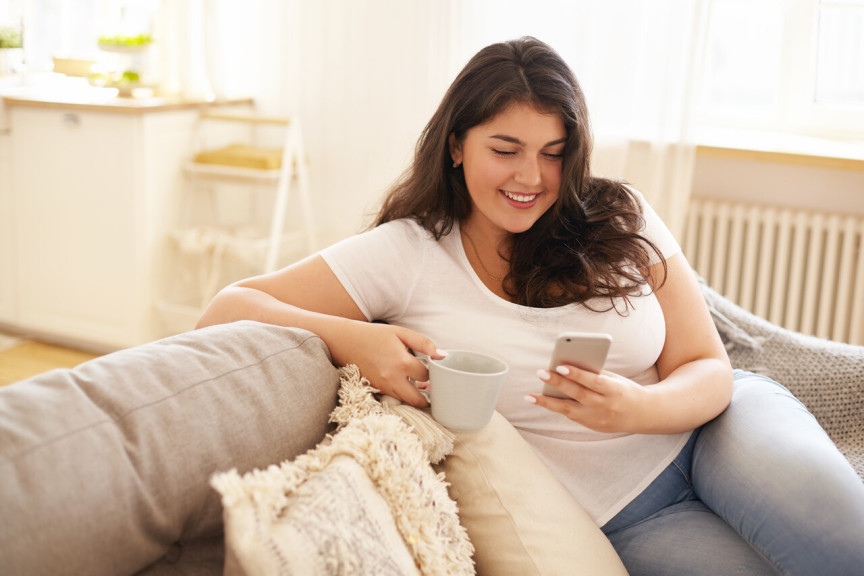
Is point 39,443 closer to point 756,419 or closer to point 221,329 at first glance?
point 221,329

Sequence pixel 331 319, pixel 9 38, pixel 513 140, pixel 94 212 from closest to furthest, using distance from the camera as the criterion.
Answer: pixel 331 319
pixel 513 140
pixel 94 212
pixel 9 38

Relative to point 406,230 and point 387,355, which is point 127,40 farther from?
point 387,355

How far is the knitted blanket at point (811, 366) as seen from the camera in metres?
1.57

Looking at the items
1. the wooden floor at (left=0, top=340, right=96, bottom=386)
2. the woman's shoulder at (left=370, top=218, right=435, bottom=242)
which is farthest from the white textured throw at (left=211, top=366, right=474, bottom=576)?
the wooden floor at (left=0, top=340, right=96, bottom=386)

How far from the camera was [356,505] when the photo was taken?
879 mm

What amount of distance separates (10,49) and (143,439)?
3.33 metres

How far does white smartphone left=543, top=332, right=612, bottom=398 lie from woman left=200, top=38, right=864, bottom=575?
11 centimetres

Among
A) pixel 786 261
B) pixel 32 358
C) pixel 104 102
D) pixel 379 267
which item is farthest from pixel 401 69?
pixel 379 267

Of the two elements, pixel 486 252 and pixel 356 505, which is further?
pixel 486 252

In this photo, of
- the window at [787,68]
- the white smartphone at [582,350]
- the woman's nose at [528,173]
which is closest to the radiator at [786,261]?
the window at [787,68]

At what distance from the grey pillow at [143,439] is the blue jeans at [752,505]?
0.52 meters

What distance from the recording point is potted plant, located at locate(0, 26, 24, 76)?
3.56 meters

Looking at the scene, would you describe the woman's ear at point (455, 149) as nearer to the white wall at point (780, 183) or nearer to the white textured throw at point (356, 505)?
the white textured throw at point (356, 505)

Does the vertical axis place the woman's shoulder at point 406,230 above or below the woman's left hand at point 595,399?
above
